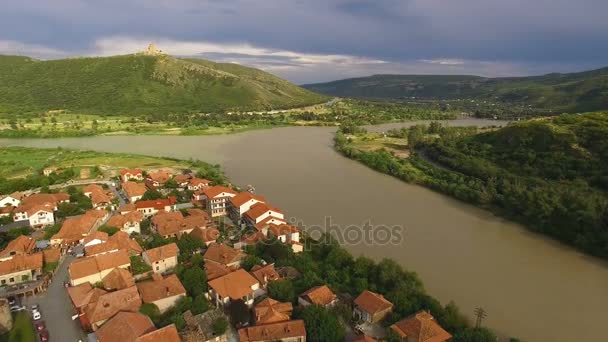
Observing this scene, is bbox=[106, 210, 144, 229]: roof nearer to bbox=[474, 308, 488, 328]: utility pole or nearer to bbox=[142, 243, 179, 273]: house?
bbox=[142, 243, 179, 273]: house

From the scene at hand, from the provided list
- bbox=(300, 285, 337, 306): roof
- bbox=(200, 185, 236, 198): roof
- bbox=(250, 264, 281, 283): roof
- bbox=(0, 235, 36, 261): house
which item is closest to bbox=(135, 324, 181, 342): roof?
bbox=(250, 264, 281, 283): roof

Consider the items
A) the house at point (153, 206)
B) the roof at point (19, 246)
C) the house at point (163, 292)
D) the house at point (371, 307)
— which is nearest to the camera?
the house at point (371, 307)

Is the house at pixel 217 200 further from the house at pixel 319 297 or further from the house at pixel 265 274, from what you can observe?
the house at pixel 319 297

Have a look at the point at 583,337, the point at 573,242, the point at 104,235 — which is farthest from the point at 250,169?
the point at 583,337

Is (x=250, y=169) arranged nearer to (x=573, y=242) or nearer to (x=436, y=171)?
(x=436, y=171)

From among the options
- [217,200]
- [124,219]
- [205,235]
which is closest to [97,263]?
[205,235]

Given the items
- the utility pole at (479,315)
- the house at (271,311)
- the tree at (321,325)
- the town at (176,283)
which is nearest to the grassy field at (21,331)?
the town at (176,283)
